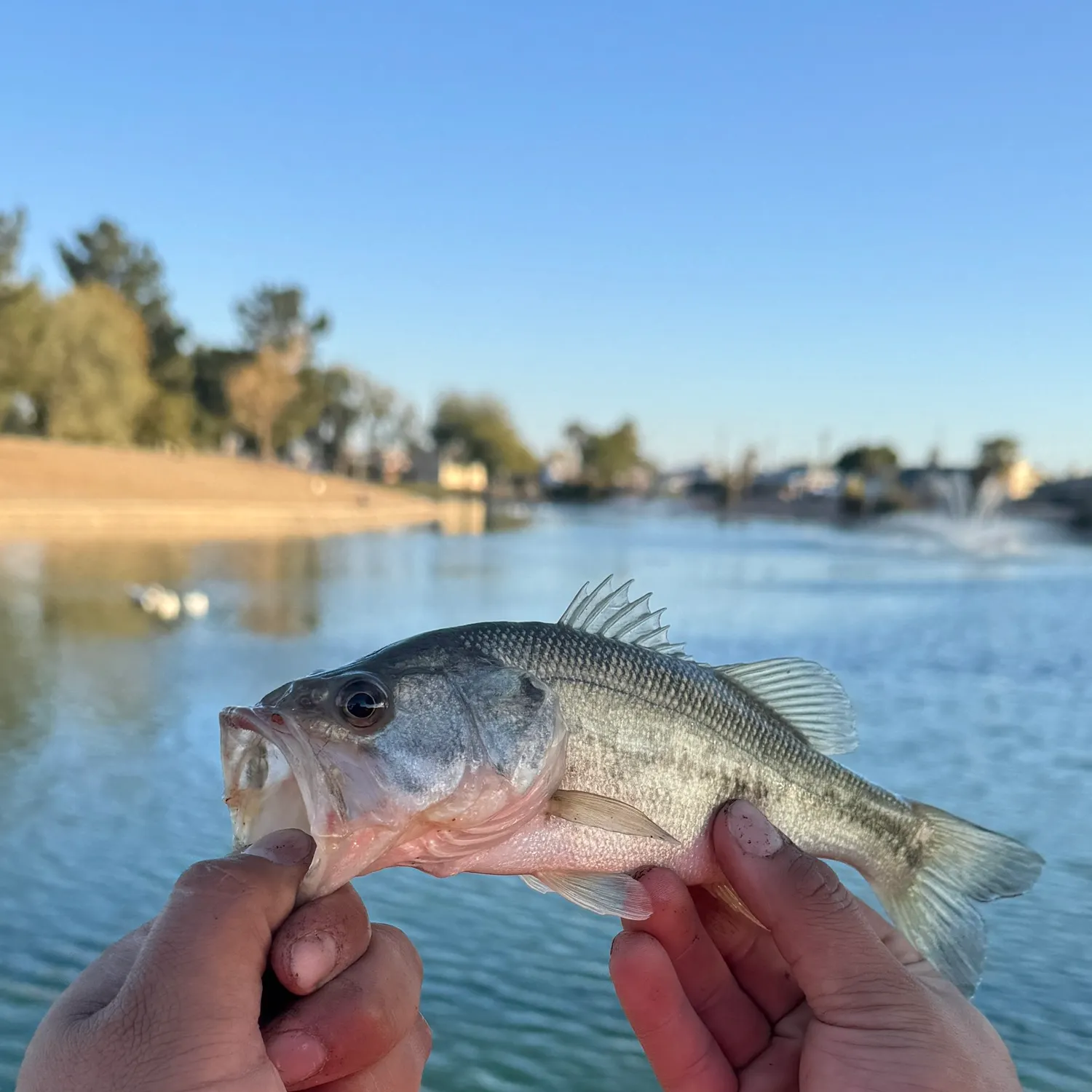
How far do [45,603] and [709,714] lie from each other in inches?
706

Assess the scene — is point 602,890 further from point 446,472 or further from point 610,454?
point 610,454

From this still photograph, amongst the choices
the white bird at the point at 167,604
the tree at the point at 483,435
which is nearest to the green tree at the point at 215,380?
the tree at the point at 483,435

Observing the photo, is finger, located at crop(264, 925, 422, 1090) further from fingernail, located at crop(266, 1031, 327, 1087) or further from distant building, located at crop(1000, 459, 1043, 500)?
distant building, located at crop(1000, 459, 1043, 500)

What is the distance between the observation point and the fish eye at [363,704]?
214cm

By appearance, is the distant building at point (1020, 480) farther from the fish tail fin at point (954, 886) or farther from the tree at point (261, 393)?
the fish tail fin at point (954, 886)

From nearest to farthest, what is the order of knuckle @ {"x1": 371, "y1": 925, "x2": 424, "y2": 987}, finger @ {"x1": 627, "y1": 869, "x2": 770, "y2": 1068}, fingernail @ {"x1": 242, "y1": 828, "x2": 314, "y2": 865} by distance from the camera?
1. fingernail @ {"x1": 242, "y1": 828, "x2": 314, "y2": 865}
2. knuckle @ {"x1": 371, "y1": 925, "x2": 424, "y2": 987}
3. finger @ {"x1": 627, "y1": 869, "x2": 770, "y2": 1068}

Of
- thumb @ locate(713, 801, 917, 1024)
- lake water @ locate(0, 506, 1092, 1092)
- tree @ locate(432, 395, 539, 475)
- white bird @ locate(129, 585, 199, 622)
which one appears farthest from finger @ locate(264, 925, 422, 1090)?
tree @ locate(432, 395, 539, 475)

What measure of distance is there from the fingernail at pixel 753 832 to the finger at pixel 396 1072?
89cm

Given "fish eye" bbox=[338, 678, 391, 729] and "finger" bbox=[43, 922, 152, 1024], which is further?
"fish eye" bbox=[338, 678, 391, 729]

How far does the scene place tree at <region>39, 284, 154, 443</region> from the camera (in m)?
60.7

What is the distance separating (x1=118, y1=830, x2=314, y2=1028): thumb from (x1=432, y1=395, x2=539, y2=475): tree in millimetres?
122811

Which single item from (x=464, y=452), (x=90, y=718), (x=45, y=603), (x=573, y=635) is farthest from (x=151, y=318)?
(x=573, y=635)

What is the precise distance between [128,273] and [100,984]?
96.9 m

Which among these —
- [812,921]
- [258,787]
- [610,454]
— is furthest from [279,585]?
[610,454]
